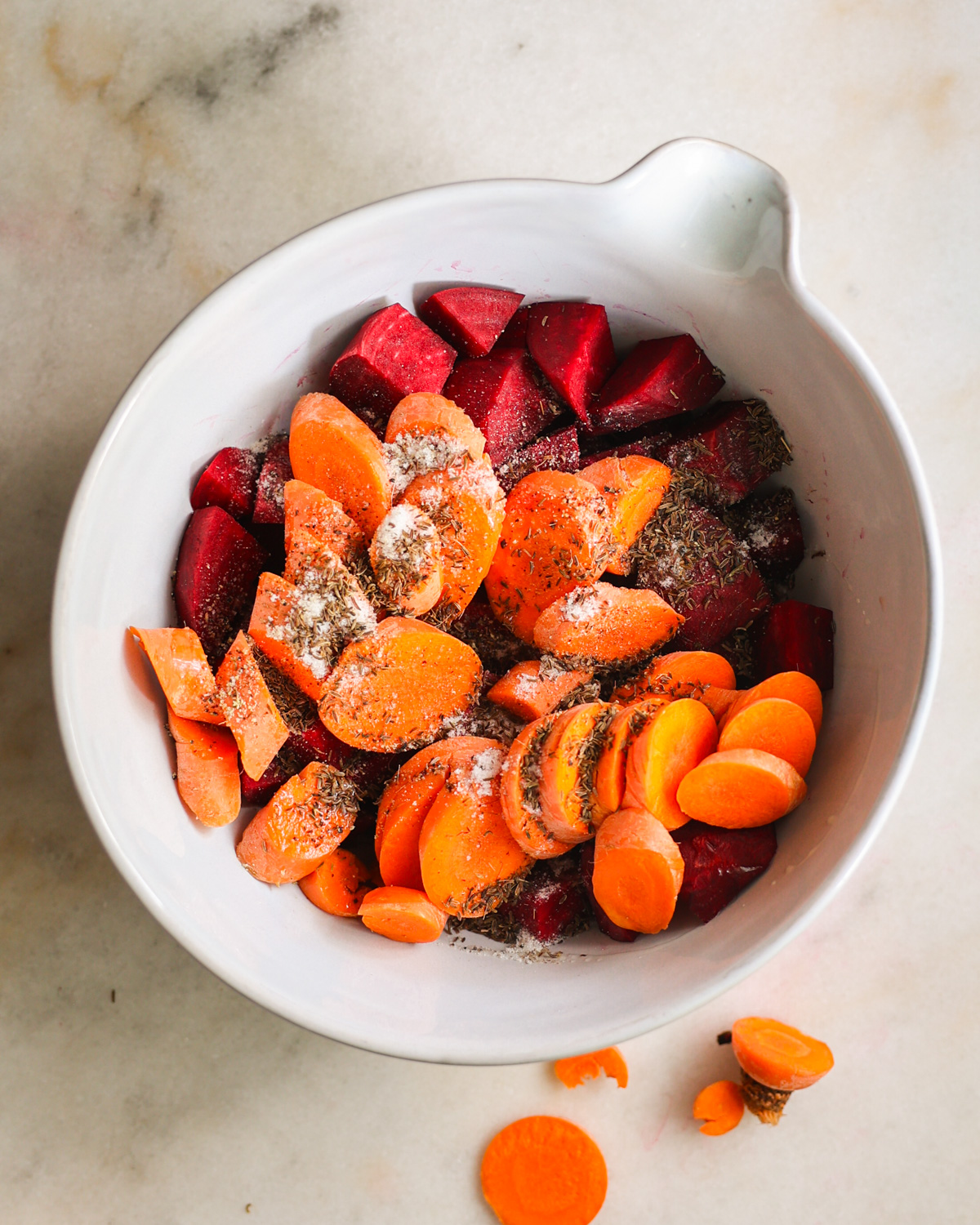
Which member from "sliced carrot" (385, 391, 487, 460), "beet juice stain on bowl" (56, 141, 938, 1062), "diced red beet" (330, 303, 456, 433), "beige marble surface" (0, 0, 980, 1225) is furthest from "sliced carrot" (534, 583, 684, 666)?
"beige marble surface" (0, 0, 980, 1225)

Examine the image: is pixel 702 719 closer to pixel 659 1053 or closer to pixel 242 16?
pixel 659 1053

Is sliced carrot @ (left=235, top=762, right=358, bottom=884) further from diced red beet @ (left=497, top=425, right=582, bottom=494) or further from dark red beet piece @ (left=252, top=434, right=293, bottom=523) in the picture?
diced red beet @ (left=497, top=425, right=582, bottom=494)

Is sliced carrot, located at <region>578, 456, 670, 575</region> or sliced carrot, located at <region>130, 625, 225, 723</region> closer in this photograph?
sliced carrot, located at <region>130, 625, 225, 723</region>

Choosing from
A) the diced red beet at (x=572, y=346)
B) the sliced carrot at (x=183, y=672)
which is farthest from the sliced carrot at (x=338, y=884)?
the diced red beet at (x=572, y=346)

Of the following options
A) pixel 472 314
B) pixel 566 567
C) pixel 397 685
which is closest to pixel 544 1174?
pixel 397 685

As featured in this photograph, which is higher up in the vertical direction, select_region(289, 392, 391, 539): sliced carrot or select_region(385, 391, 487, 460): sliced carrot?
select_region(385, 391, 487, 460): sliced carrot

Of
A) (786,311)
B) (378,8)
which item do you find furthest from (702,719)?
(378,8)
